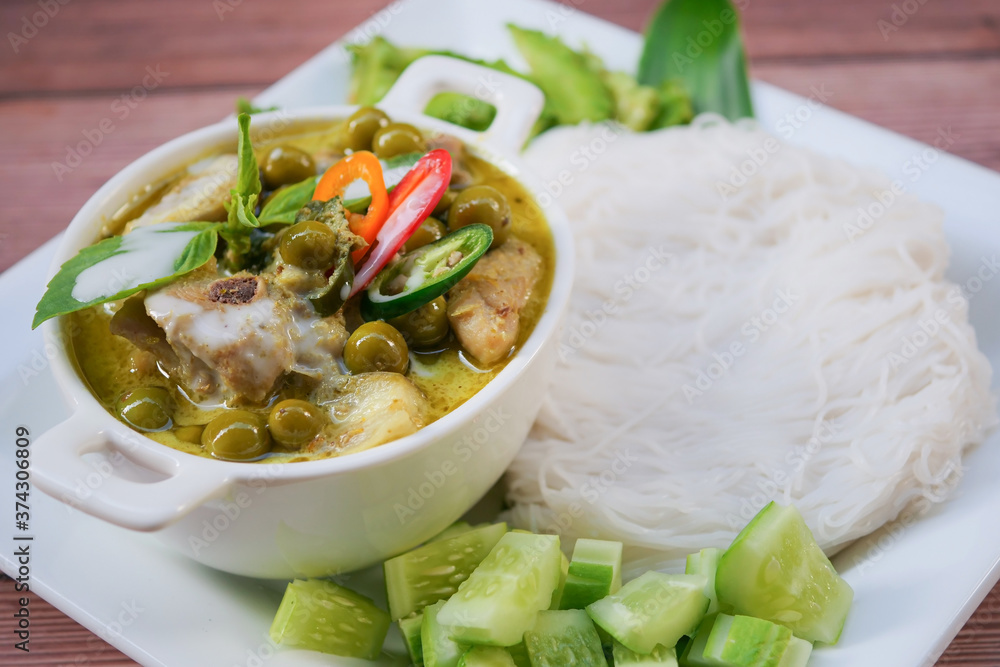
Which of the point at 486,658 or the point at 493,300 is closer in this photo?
the point at 486,658

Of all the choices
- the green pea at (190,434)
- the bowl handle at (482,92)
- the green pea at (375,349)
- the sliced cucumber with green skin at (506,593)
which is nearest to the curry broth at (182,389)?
the green pea at (190,434)

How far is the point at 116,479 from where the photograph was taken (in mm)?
2154

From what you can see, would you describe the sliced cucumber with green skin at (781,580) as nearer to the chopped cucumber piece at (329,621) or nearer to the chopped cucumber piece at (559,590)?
the chopped cucumber piece at (559,590)

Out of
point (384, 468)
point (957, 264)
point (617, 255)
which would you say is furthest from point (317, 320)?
point (957, 264)

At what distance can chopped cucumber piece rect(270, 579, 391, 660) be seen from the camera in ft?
8.29

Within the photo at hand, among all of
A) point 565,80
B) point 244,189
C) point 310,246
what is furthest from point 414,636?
point 565,80

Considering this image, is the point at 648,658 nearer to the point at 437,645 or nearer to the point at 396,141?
the point at 437,645

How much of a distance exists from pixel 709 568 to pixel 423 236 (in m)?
1.27

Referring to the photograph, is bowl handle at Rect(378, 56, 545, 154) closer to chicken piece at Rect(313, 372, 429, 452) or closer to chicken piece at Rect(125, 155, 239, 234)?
chicken piece at Rect(125, 155, 239, 234)

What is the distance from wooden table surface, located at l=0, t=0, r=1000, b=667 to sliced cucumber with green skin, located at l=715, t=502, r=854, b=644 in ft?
10.3

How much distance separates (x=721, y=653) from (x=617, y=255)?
1.88 metres

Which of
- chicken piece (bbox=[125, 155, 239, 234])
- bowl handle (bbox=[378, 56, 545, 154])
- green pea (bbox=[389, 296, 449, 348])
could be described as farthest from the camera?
bowl handle (bbox=[378, 56, 545, 154])

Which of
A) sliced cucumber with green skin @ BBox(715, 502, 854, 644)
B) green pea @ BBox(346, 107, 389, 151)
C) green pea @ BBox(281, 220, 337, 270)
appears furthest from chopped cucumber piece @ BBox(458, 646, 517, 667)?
green pea @ BBox(346, 107, 389, 151)

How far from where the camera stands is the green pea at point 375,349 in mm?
2465
